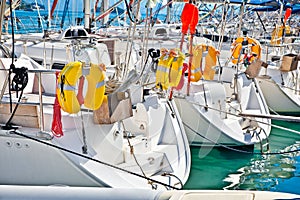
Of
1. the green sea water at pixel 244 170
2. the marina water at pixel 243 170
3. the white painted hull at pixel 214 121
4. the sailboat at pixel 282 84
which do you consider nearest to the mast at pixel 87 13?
the marina water at pixel 243 170

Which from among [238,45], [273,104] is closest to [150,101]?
[238,45]

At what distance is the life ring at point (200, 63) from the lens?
291 inches

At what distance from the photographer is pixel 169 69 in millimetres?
5797

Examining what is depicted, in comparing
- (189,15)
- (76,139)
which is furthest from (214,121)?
(76,139)

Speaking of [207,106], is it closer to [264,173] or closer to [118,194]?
[264,173]

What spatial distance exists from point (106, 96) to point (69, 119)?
0.44 metres

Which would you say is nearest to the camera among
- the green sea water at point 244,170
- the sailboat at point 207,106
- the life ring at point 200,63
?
the green sea water at point 244,170

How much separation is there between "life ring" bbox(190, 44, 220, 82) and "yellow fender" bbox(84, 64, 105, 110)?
10.2 ft

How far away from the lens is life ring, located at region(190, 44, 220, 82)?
739cm

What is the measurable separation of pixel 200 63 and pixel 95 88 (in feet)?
10.9

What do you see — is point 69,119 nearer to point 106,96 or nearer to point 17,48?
point 106,96

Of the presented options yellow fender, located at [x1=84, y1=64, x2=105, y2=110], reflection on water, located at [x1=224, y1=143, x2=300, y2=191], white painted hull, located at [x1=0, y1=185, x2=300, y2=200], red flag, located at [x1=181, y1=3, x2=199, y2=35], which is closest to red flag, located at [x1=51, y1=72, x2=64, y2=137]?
yellow fender, located at [x1=84, y1=64, x2=105, y2=110]

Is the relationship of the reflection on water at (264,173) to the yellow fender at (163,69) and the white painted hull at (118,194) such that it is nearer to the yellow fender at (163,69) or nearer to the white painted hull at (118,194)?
the yellow fender at (163,69)

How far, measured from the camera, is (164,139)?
611cm
